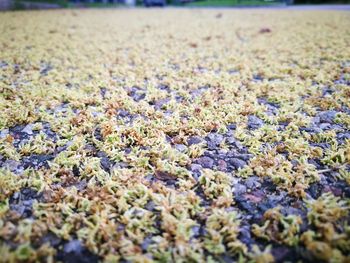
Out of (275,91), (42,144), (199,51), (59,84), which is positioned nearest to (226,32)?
(199,51)

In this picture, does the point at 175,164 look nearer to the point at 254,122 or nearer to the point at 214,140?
the point at 214,140

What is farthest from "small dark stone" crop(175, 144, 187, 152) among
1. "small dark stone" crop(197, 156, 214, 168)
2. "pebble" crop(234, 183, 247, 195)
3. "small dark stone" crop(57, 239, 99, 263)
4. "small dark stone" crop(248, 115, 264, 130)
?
"small dark stone" crop(57, 239, 99, 263)

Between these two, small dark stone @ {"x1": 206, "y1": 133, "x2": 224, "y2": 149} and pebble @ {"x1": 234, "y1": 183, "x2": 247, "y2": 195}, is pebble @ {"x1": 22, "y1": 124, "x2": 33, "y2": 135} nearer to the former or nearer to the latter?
small dark stone @ {"x1": 206, "y1": 133, "x2": 224, "y2": 149}

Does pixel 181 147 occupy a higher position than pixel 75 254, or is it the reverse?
pixel 181 147

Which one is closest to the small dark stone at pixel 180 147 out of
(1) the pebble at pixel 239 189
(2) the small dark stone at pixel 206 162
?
(2) the small dark stone at pixel 206 162

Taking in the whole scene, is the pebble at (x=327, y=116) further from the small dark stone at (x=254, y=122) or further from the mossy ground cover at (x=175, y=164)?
the small dark stone at (x=254, y=122)

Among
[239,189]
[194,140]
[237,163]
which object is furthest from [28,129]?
[239,189]

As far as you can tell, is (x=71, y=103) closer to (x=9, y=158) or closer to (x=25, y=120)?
(x=25, y=120)

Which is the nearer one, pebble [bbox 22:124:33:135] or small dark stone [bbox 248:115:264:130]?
pebble [bbox 22:124:33:135]
